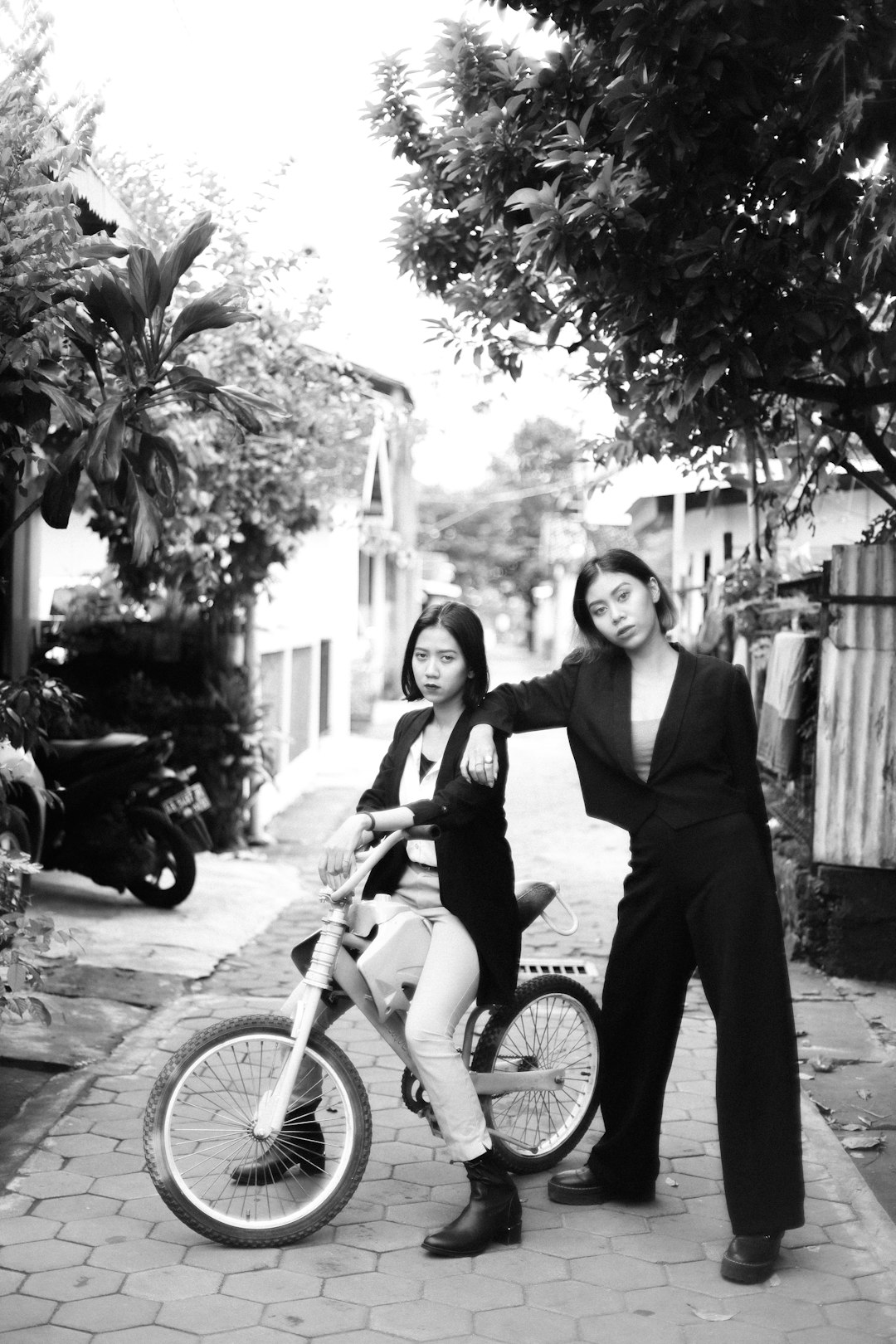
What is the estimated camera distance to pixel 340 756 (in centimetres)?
1672

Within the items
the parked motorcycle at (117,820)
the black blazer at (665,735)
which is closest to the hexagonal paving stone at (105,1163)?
the black blazer at (665,735)

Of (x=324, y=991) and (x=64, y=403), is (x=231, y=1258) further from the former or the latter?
(x=64, y=403)

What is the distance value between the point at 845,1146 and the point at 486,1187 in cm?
149

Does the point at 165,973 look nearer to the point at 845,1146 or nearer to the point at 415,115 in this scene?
the point at 845,1146

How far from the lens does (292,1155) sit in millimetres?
3770

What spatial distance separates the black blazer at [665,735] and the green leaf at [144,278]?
1721 millimetres

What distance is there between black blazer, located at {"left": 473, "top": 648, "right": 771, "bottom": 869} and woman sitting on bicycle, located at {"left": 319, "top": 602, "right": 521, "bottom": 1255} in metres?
0.17

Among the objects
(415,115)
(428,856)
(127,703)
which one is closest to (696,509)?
(127,703)

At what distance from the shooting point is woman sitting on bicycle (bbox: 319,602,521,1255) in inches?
142

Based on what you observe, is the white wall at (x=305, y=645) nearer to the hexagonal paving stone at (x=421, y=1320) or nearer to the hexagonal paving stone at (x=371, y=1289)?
the hexagonal paving stone at (x=371, y=1289)

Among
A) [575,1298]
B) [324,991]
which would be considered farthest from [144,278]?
[575,1298]

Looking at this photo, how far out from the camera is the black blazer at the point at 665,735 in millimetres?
3656

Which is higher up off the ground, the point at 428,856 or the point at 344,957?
the point at 428,856

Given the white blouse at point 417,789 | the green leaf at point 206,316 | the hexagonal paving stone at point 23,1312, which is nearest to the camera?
the hexagonal paving stone at point 23,1312
